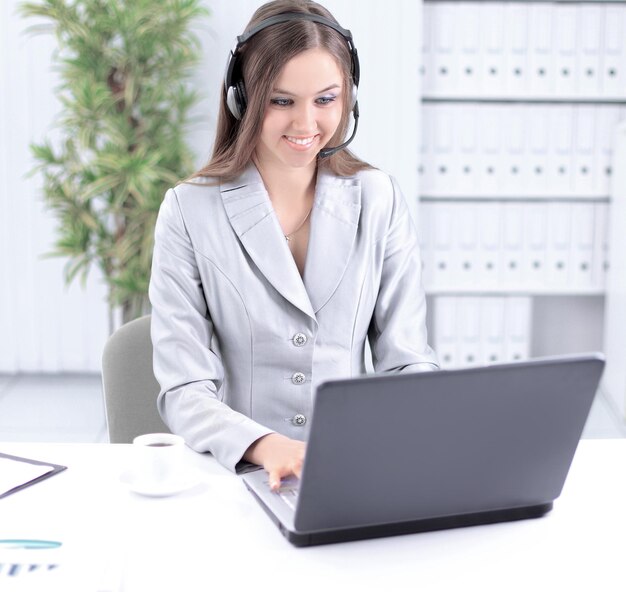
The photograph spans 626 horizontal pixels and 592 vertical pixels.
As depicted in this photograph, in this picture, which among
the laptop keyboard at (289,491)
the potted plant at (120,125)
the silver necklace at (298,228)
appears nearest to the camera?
the laptop keyboard at (289,491)

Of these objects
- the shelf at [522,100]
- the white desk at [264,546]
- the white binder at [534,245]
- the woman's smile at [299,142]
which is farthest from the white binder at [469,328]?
the white desk at [264,546]

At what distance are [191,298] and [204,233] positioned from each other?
0.12 m

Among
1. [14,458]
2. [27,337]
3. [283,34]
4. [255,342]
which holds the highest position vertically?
[283,34]

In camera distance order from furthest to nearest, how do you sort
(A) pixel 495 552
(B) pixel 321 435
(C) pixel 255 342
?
(C) pixel 255 342 < (A) pixel 495 552 < (B) pixel 321 435

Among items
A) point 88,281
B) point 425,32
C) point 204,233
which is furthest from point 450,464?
point 88,281

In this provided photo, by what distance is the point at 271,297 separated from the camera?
1.57 m

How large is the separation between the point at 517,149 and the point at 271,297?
212cm

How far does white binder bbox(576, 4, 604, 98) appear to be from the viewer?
3328mm

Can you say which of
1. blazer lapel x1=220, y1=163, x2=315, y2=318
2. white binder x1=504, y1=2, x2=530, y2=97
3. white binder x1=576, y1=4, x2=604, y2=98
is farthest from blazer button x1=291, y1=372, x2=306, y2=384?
white binder x1=576, y1=4, x2=604, y2=98

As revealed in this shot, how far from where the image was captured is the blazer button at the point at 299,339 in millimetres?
1564

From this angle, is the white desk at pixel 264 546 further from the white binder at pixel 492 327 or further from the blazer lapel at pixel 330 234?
the white binder at pixel 492 327

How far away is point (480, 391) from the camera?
98 centimetres

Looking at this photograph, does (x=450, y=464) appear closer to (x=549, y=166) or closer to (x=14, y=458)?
(x=14, y=458)

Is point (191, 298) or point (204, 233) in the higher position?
point (204, 233)
